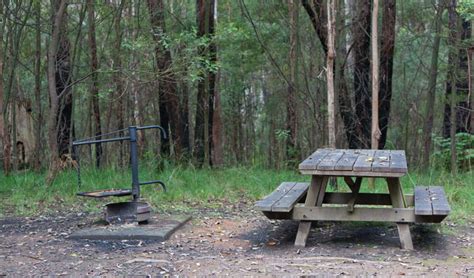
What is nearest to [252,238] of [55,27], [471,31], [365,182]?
[365,182]

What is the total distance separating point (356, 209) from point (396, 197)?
35 cm

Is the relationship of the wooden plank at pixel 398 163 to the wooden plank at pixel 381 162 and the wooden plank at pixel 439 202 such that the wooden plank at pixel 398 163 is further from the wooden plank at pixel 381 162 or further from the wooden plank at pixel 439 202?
the wooden plank at pixel 439 202

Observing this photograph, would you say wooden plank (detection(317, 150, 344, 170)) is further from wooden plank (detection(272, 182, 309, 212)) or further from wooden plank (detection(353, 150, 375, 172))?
wooden plank (detection(272, 182, 309, 212))

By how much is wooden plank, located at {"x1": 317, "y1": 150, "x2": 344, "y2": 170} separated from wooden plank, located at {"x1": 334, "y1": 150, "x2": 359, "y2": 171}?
0.04 meters

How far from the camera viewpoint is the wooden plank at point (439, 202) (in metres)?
4.97

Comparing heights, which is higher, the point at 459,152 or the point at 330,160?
the point at 330,160

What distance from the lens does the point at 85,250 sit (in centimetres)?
538

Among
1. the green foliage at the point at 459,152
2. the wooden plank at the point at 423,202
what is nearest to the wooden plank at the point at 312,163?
the wooden plank at the point at 423,202

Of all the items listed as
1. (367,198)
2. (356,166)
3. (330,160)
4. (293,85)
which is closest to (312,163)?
(330,160)

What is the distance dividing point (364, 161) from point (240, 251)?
130 centimetres

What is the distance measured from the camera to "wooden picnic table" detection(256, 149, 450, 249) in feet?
16.6

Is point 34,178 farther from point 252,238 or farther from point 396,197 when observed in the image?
point 396,197

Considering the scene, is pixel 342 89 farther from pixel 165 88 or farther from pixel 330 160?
pixel 330 160

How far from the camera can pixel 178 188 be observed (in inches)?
334
